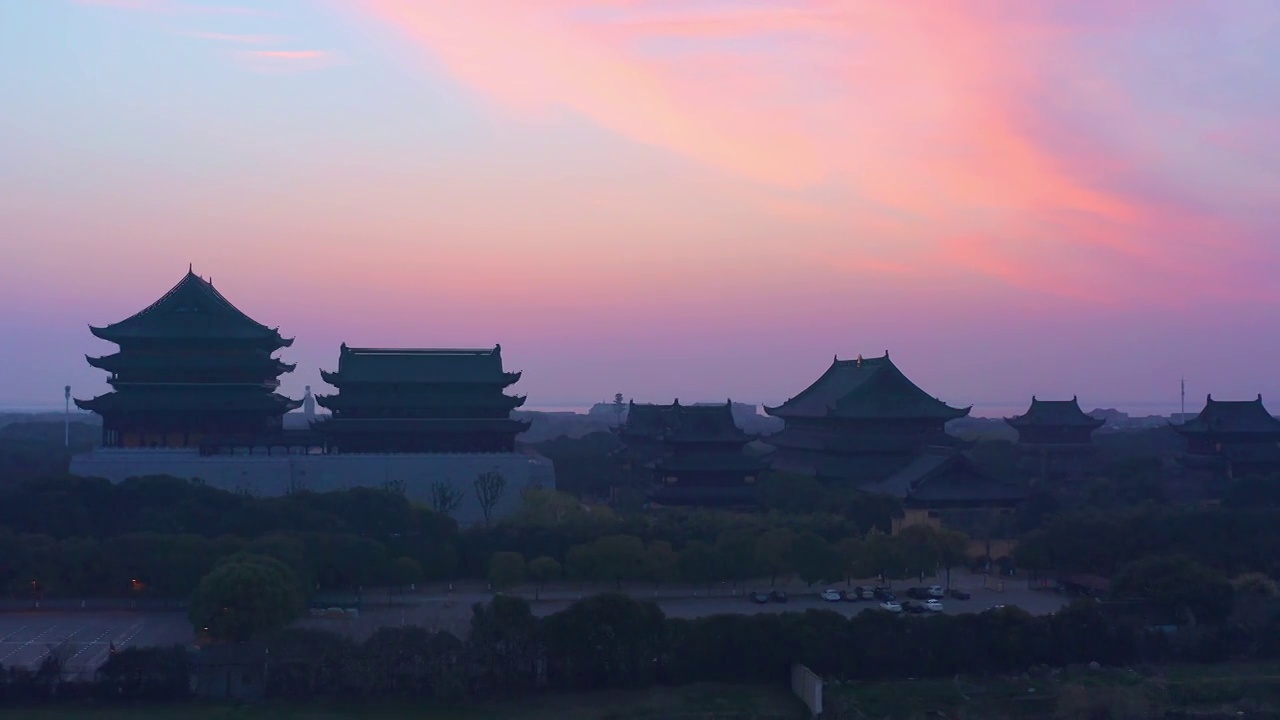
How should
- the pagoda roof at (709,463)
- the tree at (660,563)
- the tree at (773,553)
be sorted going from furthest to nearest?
1. the pagoda roof at (709,463)
2. the tree at (773,553)
3. the tree at (660,563)

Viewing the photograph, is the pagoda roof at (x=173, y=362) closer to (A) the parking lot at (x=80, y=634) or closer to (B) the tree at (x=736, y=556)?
(A) the parking lot at (x=80, y=634)

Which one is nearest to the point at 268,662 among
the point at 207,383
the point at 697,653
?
the point at 697,653

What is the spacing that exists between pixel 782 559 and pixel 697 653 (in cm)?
881

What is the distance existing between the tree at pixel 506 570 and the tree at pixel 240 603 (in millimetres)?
7449

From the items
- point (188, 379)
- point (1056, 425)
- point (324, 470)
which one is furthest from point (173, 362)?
point (1056, 425)

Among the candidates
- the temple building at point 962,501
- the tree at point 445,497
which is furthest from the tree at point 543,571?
the temple building at point 962,501

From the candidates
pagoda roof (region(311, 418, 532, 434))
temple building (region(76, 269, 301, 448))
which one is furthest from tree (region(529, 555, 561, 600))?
temple building (region(76, 269, 301, 448))

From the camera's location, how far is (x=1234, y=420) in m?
56.7

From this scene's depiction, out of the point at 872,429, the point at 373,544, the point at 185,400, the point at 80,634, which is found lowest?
the point at 80,634

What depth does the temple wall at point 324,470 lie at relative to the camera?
47.8 m

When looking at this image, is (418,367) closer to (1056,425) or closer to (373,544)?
(373,544)

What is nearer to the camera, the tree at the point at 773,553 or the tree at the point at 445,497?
the tree at the point at 773,553

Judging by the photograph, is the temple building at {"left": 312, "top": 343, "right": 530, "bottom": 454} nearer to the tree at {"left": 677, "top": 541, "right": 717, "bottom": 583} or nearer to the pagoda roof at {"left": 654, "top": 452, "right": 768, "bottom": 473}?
the pagoda roof at {"left": 654, "top": 452, "right": 768, "bottom": 473}

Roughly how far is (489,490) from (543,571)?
578 inches
